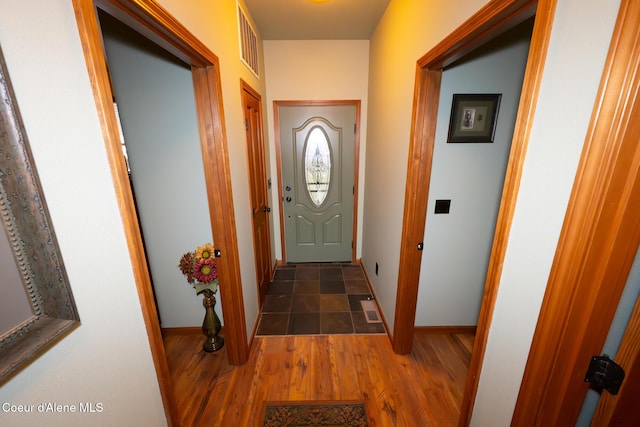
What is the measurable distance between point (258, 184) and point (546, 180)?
7.21 feet

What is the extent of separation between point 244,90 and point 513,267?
2058mm

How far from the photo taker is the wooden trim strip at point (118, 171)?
62 centimetres

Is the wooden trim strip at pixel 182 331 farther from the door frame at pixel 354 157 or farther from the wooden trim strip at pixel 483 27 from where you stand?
the wooden trim strip at pixel 483 27

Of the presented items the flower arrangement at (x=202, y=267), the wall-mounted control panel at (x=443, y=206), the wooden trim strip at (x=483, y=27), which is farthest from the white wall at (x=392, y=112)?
the flower arrangement at (x=202, y=267)

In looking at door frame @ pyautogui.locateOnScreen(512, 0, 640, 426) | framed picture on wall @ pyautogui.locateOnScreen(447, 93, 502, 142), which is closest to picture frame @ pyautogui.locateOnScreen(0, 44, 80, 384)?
door frame @ pyautogui.locateOnScreen(512, 0, 640, 426)

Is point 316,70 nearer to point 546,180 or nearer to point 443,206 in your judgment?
point 443,206

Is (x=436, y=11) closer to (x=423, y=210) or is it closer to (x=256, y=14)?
(x=423, y=210)

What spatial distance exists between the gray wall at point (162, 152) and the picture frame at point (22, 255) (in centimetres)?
138

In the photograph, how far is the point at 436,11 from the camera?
1284 millimetres

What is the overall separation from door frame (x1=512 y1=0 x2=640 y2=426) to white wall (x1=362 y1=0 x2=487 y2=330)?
2.14ft

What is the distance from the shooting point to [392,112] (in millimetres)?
2025

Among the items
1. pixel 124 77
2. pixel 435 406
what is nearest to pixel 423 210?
pixel 435 406

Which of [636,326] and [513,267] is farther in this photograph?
[513,267]

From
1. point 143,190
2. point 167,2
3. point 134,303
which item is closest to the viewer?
point 134,303
